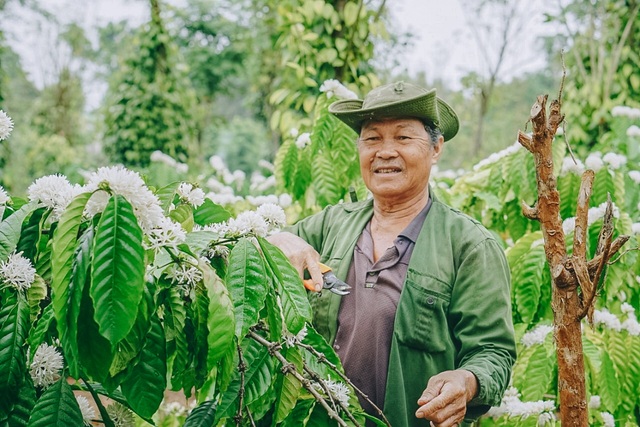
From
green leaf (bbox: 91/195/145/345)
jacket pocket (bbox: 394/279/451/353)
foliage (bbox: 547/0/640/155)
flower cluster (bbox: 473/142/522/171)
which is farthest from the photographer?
foliage (bbox: 547/0/640/155)

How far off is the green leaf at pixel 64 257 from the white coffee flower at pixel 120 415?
1.99 ft

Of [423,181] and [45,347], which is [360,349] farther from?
[45,347]

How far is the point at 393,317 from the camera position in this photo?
1.99m

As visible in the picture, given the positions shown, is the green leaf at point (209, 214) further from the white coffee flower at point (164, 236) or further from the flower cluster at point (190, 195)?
the white coffee flower at point (164, 236)

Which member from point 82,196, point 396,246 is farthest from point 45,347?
point 396,246

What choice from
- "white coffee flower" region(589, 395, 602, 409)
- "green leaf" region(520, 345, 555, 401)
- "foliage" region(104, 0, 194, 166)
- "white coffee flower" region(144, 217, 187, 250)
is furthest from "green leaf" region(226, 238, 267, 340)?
"foliage" region(104, 0, 194, 166)

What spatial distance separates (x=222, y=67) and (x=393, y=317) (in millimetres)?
14067

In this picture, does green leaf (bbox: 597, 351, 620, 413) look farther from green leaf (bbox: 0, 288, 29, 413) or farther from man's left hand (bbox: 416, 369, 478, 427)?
green leaf (bbox: 0, 288, 29, 413)

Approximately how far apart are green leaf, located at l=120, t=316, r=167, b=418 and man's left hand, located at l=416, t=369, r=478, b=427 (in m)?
0.66

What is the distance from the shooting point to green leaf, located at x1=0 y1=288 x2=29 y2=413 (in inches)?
47.3

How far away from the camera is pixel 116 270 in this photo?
102 centimetres

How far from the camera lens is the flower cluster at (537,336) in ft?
8.19

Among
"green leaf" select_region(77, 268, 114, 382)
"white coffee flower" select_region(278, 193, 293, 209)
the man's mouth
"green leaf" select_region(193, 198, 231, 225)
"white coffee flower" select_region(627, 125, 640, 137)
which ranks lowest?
"white coffee flower" select_region(278, 193, 293, 209)

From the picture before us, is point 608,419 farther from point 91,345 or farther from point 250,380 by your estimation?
point 91,345
